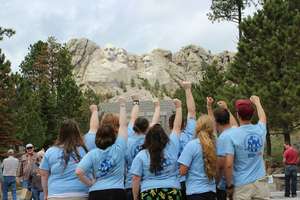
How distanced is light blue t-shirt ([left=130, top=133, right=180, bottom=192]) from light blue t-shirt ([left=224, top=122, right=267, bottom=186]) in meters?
0.65

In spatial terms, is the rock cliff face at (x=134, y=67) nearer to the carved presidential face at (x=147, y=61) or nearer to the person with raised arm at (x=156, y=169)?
the carved presidential face at (x=147, y=61)

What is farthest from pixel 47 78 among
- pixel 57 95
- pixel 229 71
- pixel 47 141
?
pixel 229 71

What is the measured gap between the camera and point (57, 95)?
50.5 m

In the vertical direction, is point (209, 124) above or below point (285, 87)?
below

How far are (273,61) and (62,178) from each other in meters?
24.2

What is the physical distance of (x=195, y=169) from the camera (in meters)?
7.12

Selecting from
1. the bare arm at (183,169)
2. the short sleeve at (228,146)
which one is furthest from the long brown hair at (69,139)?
the short sleeve at (228,146)

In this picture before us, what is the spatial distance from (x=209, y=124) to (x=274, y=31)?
23900 mm

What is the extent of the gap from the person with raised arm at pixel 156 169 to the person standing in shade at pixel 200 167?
125 millimetres

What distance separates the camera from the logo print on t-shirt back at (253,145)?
694 centimetres

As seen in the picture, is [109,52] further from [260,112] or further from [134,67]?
[260,112]

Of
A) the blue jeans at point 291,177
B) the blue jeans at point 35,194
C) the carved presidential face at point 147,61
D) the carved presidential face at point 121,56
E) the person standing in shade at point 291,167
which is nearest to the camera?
the blue jeans at point 35,194

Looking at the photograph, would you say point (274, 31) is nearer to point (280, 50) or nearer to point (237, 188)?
point (280, 50)

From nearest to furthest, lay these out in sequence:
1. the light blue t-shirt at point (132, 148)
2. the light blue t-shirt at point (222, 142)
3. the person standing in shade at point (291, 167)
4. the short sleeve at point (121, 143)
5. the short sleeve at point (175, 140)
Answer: the light blue t-shirt at point (222, 142), the short sleeve at point (121, 143), the short sleeve at point (175, 140), the light blue t-shirt at point (132, 148), the person standing in shade at point (291, 167)
